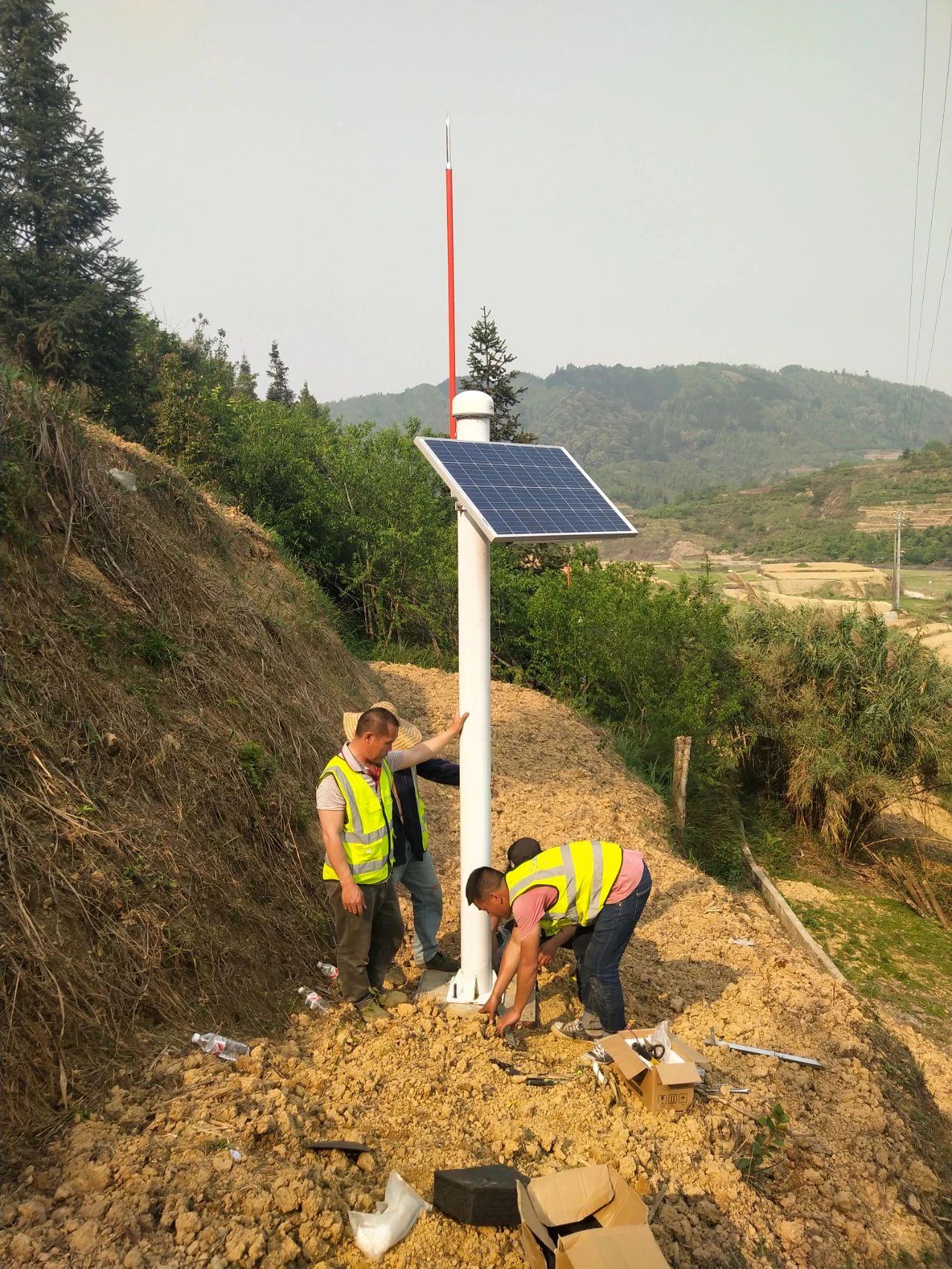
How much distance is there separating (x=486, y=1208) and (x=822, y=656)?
14518 millimetres

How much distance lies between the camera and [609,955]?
16.6 feet

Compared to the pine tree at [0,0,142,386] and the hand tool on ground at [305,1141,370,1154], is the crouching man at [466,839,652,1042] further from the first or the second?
the pine tree at [0,0,142,386]

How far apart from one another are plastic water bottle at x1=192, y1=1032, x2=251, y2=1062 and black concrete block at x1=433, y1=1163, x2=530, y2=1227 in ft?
4.44

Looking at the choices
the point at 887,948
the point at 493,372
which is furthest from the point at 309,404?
the point at 887,948

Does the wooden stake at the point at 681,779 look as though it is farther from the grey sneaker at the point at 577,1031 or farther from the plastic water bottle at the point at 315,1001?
the plastic water bottle at the point at 315,1001

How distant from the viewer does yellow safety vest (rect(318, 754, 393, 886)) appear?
4.83 metres

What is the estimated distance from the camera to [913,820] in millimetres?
17984

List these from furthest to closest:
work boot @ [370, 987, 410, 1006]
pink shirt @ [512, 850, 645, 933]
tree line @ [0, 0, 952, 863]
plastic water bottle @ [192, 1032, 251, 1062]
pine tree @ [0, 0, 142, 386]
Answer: pine tree @ [0, 0, 142, 386] → tree line @ [0, 0, 952, 863] → work boot @ [370, 987, 410, 1006] → pink shirt @ [512, 850, 645, 933] → plastic water bottle @ [192, 1032, 251, 1062]

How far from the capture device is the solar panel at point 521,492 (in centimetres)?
476

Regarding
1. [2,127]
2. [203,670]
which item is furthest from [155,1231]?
[2,127]

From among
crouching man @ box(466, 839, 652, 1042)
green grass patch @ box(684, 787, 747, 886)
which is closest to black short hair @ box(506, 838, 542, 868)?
crouching man @ box(466, 839, 652, 1042)

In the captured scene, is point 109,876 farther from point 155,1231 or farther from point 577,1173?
point 577,1173

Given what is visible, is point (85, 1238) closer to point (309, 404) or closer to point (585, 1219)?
point (585, 1219)

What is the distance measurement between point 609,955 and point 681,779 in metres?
6.93
